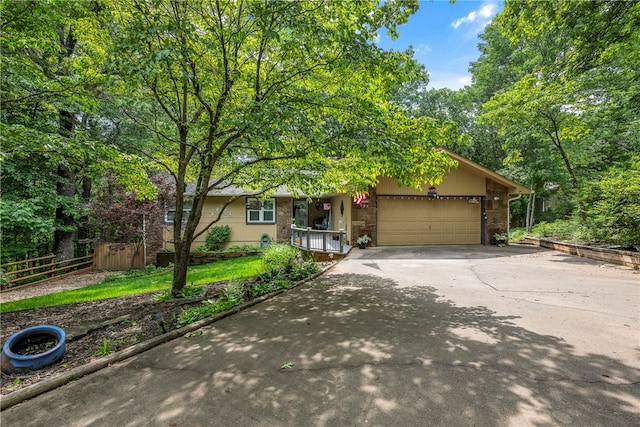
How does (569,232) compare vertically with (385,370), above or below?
above

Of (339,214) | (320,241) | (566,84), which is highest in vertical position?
(566,84)

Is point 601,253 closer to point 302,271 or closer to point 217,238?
point 302,271

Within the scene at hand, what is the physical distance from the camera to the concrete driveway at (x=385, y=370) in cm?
225

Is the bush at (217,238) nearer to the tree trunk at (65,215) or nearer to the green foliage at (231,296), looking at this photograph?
the tree trunk at (65,215)

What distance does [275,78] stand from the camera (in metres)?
4.87

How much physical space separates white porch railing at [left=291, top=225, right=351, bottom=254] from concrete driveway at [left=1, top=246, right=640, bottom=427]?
18.0 ft

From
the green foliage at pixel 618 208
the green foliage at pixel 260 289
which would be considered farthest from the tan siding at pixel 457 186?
the green foliage at pixel 260 289

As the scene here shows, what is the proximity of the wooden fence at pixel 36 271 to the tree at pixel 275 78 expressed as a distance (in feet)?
27.6

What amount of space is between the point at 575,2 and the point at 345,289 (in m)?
7.88

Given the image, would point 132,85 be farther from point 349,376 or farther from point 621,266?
point 621,266

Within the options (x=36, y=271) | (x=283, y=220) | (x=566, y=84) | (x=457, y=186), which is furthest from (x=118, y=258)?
(x=566, y=84)

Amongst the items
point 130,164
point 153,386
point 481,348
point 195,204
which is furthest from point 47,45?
point 481,348

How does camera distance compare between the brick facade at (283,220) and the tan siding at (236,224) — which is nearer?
the tan siding at (236,224)

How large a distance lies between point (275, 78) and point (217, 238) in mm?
10561
